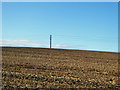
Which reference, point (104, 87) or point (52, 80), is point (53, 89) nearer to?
point (52, 80)

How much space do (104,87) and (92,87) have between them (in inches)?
31.1

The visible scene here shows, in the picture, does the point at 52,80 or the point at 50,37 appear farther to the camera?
the point at 50,37

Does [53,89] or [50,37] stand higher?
[50,37]

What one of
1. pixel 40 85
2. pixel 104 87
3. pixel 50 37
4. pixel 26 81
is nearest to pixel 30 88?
pixel 40 85

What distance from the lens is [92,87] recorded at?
10.6 m

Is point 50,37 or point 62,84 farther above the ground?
point 50,37

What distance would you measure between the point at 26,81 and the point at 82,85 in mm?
3589

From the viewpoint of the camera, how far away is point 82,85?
10977 millimetres

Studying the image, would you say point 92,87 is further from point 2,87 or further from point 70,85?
point 2,87

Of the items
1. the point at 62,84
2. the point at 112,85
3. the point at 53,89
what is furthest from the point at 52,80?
the point at 112,85

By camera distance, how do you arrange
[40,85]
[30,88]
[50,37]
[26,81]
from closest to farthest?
[30,88] → [40,85] → [26,81] → [50,37]

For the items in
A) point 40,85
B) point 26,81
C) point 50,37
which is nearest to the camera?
point 40,85

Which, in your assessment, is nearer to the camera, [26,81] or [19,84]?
[19,84]

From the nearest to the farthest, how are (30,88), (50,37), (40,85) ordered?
(30,88), (40,85), (50,37)
